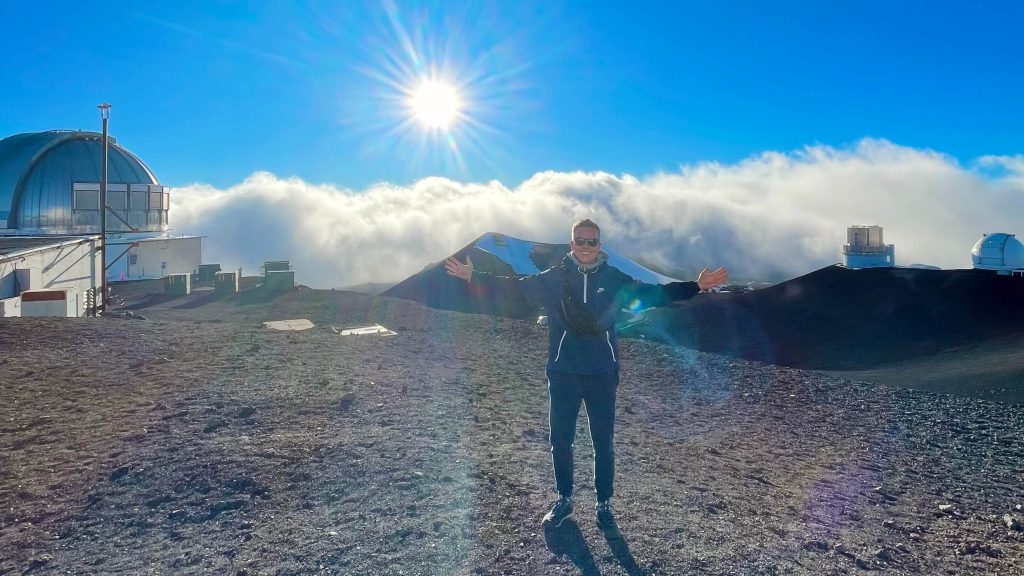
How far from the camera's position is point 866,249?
29406mm

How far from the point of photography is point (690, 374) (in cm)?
1007

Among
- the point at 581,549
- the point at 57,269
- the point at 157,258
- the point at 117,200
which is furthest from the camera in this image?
the point at 157,258

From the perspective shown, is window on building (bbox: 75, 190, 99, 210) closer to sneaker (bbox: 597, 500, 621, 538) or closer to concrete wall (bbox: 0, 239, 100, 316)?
concrete wall (bbox: 0, 239, 100, 316)

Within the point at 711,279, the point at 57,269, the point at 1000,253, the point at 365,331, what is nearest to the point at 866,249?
the point at 1000,253

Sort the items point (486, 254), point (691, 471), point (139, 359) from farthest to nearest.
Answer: point (486, 254) < point (139, 359) < point (691, 471)

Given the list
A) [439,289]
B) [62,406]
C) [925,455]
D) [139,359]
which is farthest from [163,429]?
[439,289]

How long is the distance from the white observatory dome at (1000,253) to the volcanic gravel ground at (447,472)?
2123 centimetres

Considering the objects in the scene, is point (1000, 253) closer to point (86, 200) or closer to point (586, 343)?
point (586, 343)

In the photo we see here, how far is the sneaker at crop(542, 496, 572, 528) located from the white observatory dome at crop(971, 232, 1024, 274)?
2759cm

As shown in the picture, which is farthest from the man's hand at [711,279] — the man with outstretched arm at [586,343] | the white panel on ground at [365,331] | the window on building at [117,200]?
the window on building at [117,200]

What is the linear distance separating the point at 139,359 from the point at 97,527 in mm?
5461

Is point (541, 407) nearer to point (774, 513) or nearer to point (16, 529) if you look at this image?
point (774, 513)

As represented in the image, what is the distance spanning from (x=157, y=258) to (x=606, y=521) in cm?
3235

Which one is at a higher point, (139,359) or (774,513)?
(139,359)
